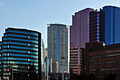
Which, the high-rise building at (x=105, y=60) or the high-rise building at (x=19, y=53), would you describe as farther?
the high-rise building at (x=19, y=53)

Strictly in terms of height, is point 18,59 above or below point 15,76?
above

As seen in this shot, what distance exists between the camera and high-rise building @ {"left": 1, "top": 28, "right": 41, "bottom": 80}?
604 feet

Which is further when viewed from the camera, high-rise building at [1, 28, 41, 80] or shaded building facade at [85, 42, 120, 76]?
high-rise building at [1, 28, 41, 80]

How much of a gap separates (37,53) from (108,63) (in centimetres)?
7584

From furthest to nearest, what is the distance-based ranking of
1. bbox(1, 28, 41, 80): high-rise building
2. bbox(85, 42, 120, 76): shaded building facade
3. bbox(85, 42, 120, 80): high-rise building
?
bbox(1, 28, 41, 80): high-rise building
bbox(85, 42, 120, 80): high-rise building
bbox(85, 42, 120, 76): shaded building facade

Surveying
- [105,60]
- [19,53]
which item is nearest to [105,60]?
[105,60]

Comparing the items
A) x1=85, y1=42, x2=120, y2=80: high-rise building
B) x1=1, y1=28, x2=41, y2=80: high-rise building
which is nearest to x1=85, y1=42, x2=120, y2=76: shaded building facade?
x1=85, y1=42, x2=120, y2=80: high-rise building

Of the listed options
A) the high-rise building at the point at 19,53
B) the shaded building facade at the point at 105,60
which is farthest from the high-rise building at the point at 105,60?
the high-rise building at the point at 19,53

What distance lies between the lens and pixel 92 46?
543ft

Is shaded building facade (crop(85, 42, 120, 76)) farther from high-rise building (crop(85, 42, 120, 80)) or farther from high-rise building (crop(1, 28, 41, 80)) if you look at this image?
high-rise building (crop(1, 28, 41, 80))

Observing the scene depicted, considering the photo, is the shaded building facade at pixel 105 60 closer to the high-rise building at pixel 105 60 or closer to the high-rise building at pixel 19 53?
the high-rise building at pixel 105 60

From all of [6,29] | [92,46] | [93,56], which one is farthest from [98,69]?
[6,29]

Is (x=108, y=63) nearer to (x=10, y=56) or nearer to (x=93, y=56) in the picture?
(x=93, y=56)

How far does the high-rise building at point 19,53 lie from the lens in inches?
7249
